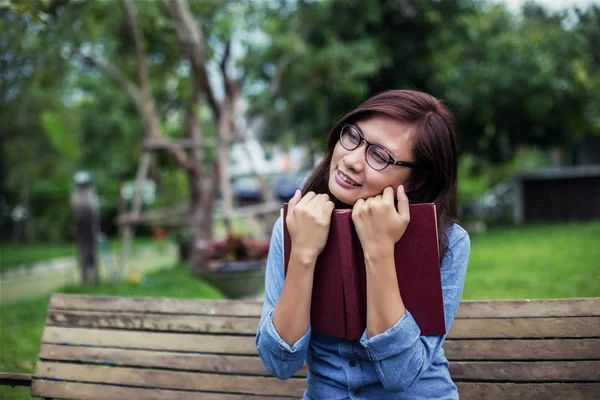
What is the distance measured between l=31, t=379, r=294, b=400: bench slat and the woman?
1.84 feet

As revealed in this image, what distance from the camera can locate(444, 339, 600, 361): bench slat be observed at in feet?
6.14

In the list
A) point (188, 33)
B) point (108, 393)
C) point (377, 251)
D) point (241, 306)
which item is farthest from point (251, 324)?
point (188, 33)

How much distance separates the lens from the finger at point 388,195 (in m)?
1.40

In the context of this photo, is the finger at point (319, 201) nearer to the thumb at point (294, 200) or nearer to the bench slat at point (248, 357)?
the thumb at point (294, 200)

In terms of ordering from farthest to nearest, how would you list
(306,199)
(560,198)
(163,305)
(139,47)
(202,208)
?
(560,198)
(202,208)
(139,47)
(163,305)
(306,199)

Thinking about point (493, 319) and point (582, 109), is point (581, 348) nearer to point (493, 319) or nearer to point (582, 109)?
point (493, 319)

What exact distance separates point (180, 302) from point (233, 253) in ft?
9.04

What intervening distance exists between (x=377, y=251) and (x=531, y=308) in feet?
2.85

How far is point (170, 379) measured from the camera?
213 centimetres

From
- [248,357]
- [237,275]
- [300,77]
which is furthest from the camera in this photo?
[300,77]

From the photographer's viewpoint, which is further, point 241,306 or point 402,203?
point 241,306

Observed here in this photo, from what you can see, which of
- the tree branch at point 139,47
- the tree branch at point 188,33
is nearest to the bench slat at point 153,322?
the tree branch at point 188,33

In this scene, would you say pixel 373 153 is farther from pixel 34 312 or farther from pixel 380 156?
pixel 34 312

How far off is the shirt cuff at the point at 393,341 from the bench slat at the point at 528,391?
66 centimetres
